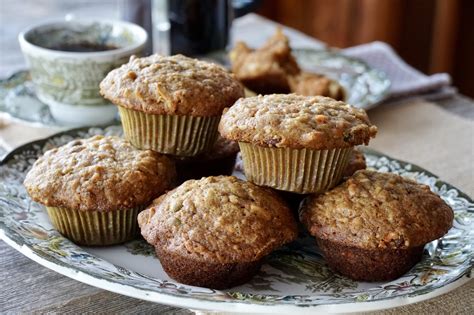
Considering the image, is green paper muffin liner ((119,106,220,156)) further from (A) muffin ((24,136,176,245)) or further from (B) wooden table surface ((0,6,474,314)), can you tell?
(B) wooden table surface ((0,6,474,314))

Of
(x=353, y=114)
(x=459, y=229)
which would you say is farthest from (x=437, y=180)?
(x=353, y=114)

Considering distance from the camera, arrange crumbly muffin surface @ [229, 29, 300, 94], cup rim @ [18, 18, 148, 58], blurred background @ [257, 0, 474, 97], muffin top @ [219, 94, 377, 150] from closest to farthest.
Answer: muffin top @ [219, 94, 377, 150] → cup rim @ [18, 18, 148, 58] → crumbly muffin surface @ [229, 29, 300, 94] → blurred background @ [257, 0, 474, 97]

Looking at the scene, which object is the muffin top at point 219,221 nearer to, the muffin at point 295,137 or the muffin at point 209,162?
the muffin at point 295,137

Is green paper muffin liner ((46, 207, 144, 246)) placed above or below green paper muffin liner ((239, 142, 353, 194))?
below

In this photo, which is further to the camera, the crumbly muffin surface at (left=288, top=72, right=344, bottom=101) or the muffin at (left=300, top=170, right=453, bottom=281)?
the crumbly muffin surface at (left=288, top=72, right=344, bottom=101)

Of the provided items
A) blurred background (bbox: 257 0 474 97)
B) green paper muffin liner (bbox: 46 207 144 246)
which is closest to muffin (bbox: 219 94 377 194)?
green paper muffin liner (bbox: 46 207 144 246)

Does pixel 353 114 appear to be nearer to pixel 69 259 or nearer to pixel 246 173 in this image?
pixel 246 173

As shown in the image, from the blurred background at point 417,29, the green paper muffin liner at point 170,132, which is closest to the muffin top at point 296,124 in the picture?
the green paper muffin liner at point 170,132
